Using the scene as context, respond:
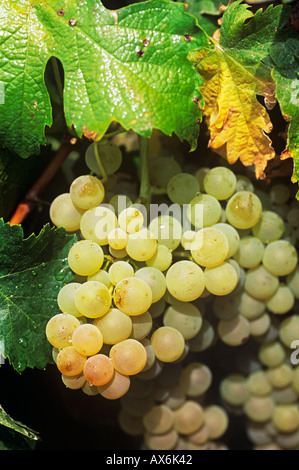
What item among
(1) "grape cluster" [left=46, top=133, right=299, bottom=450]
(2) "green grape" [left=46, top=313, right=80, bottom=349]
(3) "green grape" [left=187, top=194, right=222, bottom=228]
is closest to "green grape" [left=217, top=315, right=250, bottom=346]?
(1) "grape cluster" [left=46, top=133, right=299, bottom=450]

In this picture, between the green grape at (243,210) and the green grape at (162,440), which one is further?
the green grape at (162,440)

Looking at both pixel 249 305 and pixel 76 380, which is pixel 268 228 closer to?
pixel 249 305

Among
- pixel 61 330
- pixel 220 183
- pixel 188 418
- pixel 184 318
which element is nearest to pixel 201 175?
pixel 220 183

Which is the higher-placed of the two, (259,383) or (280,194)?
(280,194)

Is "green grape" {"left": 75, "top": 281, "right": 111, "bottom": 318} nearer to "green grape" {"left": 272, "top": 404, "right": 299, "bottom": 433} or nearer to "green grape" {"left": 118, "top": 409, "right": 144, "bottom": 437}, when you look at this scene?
"green grape" {"left": 118, "top": 409, "right": 144, "bottom": 437}

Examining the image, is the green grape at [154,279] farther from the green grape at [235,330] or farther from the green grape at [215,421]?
the green grape at [215,421]

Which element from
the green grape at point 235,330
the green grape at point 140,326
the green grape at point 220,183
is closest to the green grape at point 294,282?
the green grape at point 235,330
